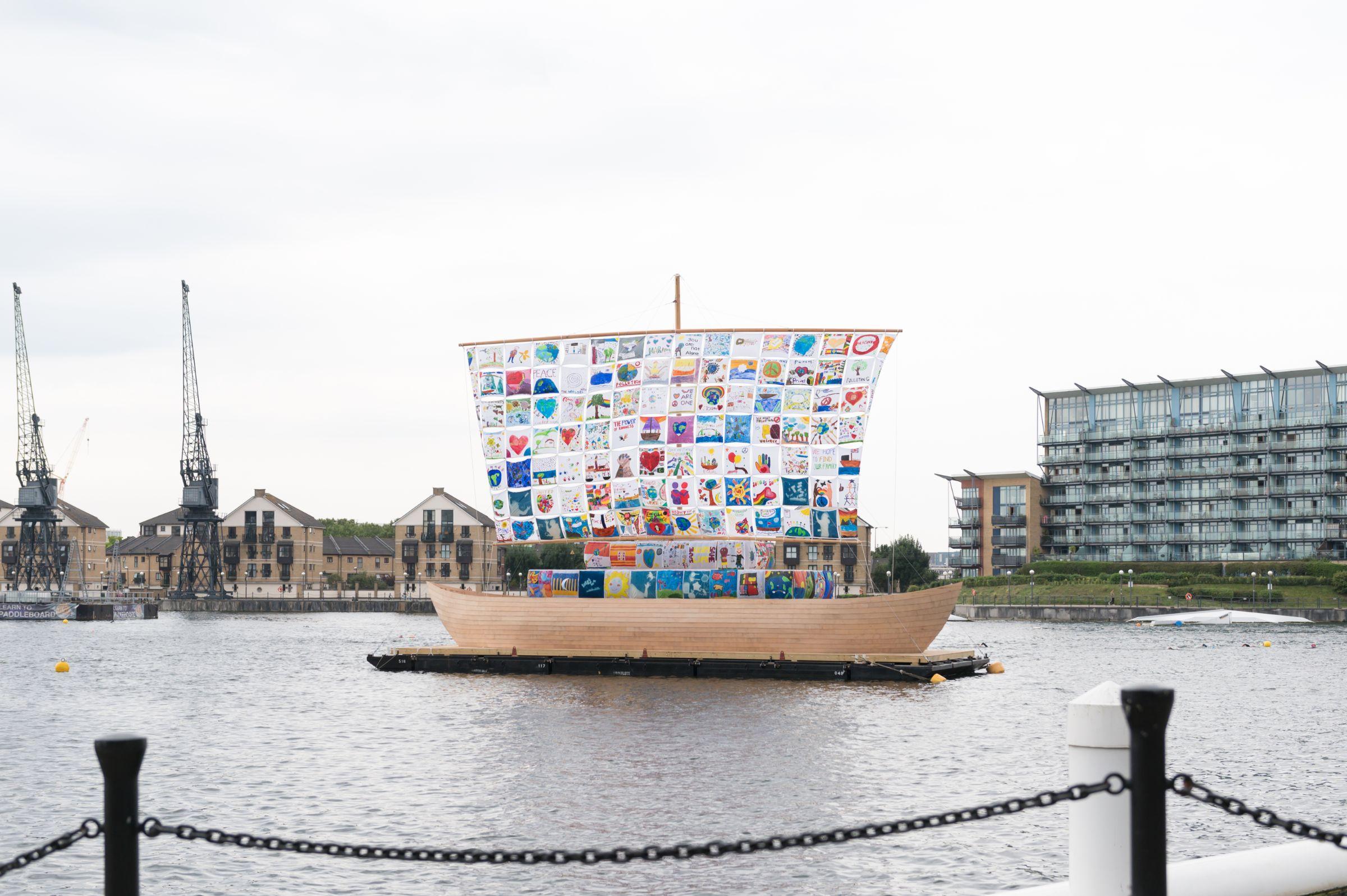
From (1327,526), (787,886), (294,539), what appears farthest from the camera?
(294,539)

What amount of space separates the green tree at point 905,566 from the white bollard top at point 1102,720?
14430 cm

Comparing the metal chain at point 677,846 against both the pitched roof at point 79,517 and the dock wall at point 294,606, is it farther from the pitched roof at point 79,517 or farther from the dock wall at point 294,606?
the pitched roof at point 79,517

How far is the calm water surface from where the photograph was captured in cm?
1917

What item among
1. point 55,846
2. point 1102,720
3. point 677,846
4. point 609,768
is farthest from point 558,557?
point 1102,720

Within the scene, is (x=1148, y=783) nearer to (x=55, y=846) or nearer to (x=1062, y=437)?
(x=55, y=846)

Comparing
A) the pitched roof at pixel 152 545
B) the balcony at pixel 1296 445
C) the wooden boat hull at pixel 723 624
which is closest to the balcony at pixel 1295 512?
the balcony at pixel 1296 445

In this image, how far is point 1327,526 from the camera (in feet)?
461

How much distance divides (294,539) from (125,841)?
18254cm

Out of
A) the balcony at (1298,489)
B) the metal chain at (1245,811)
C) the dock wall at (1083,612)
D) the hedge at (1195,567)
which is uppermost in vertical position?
the balcony at (1298,489)

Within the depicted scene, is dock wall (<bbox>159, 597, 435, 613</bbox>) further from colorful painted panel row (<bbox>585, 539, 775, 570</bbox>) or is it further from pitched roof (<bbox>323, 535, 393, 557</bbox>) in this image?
colorful painted panel row (<bbox>585, 539, 775, 570</bbox>)

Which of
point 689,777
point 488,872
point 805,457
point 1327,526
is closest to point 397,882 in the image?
point 488,872

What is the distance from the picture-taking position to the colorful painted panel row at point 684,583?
55.1 meters

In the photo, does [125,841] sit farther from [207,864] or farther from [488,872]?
[207,864]

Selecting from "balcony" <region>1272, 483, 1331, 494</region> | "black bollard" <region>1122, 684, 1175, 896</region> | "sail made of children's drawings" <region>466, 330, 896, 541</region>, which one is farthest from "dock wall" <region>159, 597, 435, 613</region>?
"black bollard" <region>1122, 684, 1175, 896</region>
